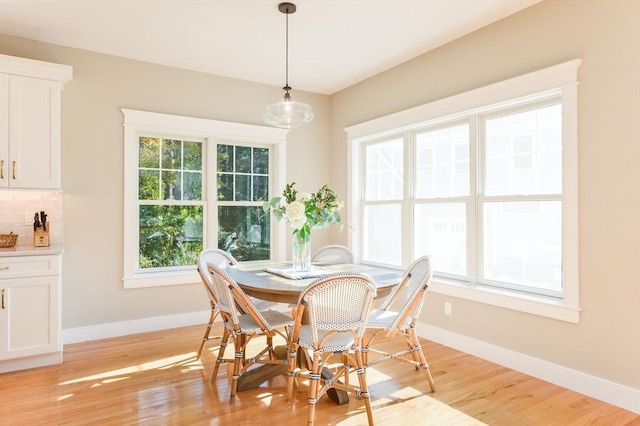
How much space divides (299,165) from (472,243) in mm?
2471

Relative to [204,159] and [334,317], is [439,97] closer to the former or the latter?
[334,317]

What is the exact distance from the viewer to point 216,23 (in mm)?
3326

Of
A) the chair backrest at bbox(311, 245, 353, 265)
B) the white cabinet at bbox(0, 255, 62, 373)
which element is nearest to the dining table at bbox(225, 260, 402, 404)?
the chair backrest at bbox(311, 245, 353, 265)

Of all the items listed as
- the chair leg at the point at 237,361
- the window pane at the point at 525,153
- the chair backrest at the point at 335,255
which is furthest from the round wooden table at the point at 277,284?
the window pane at the point at 525,153

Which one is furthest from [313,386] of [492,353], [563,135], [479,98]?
Answer: [479,98]

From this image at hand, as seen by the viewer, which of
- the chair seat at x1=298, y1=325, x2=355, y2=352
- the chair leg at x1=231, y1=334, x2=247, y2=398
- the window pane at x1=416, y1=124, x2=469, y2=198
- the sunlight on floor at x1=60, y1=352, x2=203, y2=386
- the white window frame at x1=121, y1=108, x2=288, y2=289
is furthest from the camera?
the white window frame at x1=121, y1=108, x2=288, y2=289

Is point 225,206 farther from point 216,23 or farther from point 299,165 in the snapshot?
point 216,23

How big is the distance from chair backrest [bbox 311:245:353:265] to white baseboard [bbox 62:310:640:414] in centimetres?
104

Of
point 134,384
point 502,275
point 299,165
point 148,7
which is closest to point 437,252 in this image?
point 502,275

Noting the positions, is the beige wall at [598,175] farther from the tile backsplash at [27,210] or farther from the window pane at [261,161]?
the tile backsplash at [27,210]

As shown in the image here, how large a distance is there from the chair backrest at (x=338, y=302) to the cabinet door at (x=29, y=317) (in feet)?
7.51

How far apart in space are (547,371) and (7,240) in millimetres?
4532

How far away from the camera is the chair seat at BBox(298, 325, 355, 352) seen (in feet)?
7.61

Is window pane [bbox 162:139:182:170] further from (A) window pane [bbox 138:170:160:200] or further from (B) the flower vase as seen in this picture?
(B) the flower vase
